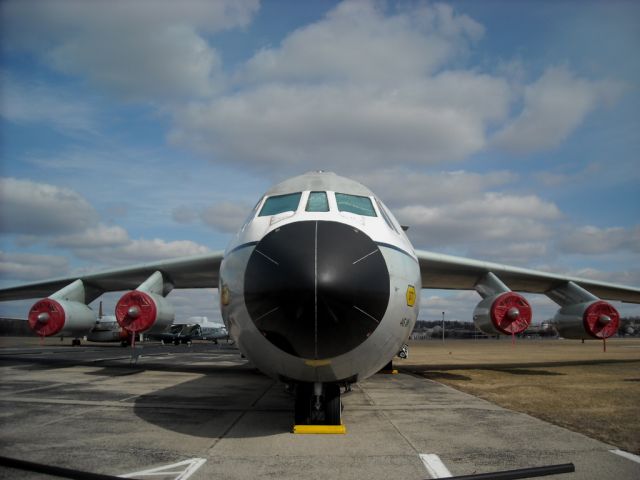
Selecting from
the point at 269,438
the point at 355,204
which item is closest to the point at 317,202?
the point at 355,204

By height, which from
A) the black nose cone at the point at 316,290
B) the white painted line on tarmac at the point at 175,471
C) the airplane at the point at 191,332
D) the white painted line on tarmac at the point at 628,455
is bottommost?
the airplane at the point at 191,332

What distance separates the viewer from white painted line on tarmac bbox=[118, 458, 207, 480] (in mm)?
4336

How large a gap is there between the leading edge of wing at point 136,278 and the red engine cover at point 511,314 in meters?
7.39

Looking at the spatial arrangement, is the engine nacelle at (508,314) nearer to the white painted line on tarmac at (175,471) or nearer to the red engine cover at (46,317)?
the white painted line on tarmac at (175,471)

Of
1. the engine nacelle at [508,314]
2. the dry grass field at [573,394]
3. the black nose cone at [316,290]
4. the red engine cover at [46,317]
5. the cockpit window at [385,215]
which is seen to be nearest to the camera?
the black nose cone at [316,290]

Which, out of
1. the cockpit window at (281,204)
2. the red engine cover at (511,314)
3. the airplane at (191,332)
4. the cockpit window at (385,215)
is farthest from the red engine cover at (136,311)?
the airplane at (191,332)

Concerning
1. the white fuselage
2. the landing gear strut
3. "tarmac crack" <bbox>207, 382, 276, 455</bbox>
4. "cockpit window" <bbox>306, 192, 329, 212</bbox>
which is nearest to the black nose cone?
the white fuselage

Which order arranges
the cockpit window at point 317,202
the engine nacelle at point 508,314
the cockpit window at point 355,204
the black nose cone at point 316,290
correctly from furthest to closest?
the engine nacelle at point 508,314 < the cockpit window at point 355,204 < the cockpit window at point 317,202 < the black nose cone at point 316,290

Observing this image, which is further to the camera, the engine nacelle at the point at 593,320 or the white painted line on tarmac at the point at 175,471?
the engine nacelle at the point at 593,320

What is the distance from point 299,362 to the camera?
498cm

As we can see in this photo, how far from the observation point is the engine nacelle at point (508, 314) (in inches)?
454

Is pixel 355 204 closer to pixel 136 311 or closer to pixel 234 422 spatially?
pixel 234 422

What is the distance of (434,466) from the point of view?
4703 millimetres

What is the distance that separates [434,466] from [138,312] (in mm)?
9937
